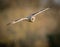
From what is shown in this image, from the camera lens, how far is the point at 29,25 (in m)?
3.33

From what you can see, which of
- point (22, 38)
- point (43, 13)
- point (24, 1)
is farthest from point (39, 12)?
point (22, 38)

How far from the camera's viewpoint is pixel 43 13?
3.22 meters

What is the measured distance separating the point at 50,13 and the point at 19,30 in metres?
0.57

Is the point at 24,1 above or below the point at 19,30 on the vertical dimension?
above

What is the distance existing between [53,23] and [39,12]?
380mm

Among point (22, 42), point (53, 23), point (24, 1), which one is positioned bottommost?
point (22, 42)

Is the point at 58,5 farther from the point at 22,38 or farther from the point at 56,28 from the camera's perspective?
the point at 22,38

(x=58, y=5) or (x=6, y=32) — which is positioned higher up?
(x=58, y=5)

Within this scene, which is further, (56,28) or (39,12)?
(56,28)

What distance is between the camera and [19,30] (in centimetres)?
333

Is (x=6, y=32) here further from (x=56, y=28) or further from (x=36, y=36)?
(x=56, y=28)

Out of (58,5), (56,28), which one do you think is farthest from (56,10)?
(56,28)

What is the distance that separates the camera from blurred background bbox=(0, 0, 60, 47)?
3166 millimetres

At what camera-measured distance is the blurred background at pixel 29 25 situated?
317 cm
